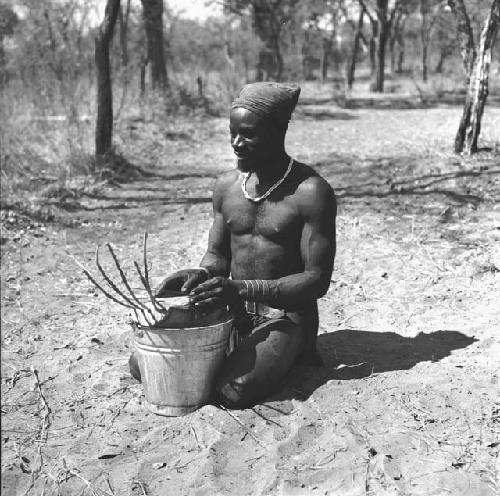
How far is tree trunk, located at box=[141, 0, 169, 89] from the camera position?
1581cm

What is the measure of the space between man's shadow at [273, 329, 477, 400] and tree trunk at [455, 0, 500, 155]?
5.21m

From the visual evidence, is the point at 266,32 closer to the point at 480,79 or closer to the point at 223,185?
the point at 480,79

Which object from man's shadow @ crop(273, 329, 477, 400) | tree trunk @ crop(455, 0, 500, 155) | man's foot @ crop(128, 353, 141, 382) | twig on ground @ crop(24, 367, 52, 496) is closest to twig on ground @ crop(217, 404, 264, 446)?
man's shadow @ crop(273, 329, 477, 400)

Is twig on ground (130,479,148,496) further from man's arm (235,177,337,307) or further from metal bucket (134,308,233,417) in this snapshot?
man's arm (235,177,337,307)

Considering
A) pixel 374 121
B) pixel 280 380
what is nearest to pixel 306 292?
pixel 280 380

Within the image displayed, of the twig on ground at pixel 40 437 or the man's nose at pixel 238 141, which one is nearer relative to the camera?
the twig on ground at pixel 40 437

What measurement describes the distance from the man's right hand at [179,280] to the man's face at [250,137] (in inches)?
20.8

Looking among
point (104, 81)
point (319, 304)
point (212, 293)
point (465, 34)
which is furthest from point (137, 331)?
point (465, 34)

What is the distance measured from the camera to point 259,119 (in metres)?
3.23

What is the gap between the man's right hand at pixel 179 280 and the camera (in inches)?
130

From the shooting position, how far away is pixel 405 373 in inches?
146

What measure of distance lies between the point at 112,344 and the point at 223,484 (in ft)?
5.92

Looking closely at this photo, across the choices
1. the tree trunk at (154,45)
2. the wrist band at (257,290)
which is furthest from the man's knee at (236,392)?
the tree trunk at (154,45)

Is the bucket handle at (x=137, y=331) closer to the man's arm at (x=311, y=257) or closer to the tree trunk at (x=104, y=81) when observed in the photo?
the man's arm at (x=311, y=257)
